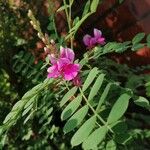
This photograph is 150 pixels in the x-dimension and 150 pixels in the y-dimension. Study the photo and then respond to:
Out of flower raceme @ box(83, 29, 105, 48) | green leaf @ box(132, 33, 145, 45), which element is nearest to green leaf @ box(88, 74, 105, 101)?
green leaf @ box(132, 33, 145, 45)

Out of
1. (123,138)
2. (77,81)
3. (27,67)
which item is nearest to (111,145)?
(123,138)

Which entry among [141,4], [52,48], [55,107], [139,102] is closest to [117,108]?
[139,102]

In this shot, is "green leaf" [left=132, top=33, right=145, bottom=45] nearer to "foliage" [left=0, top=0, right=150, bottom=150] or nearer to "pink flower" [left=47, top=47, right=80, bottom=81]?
"foliage" [left=0, top=0, right=150, bottom=150]

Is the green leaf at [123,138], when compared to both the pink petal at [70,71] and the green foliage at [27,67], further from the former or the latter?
the green foliage at [27,67]

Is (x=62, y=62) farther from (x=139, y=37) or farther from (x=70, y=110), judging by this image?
(x=139, y=37)

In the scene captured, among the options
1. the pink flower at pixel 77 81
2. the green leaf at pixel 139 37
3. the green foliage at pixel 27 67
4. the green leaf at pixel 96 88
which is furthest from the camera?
the green foliage at pixel 27 67

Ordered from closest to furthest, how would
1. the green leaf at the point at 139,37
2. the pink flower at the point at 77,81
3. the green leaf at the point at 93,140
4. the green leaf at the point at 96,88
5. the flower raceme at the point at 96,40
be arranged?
the green leaf at the point at 93,140, the green leaf at the point at 96,88, the pink flower at the point at 77,81, the green leaf at the point at 139,37, the flower raceme at the point at 96,40

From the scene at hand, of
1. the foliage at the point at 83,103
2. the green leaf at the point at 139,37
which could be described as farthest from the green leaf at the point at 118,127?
the green leaf at the point at 139,37
